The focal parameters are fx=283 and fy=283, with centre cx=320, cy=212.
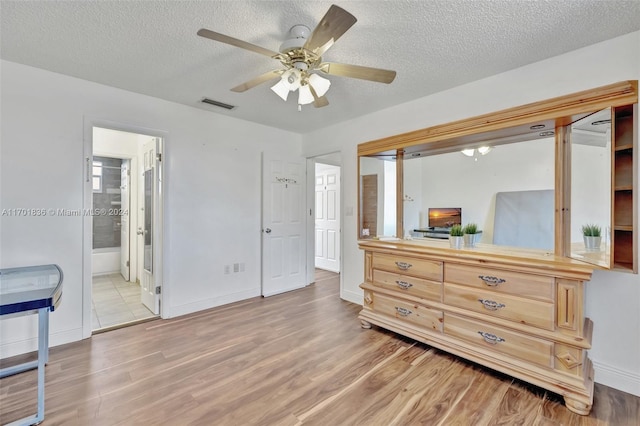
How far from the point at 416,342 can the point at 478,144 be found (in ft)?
6.57

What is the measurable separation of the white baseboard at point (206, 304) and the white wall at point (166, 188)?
1cm

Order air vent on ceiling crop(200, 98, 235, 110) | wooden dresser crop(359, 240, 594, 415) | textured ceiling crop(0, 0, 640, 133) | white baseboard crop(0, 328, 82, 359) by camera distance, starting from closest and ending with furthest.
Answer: textured ceiling crop(0, 0, 640, 133) → wooden dresser crop(359, 240, 594, 415) → white baseboard crop(0, 328, 82, 359) → air vent on ceiling crop(200, 98, 235, 110)

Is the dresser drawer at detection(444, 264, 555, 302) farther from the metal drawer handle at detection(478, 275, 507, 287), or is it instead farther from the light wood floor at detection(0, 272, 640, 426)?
the light wood floor at detection(0, 272, 640, 426)

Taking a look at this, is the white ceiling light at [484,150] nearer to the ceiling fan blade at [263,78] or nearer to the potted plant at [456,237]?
the potted plant at [456,237]

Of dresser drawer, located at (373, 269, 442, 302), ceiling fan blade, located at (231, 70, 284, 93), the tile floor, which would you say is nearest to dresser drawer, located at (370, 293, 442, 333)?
dresser drawer, located at (373, 269, 442, 302)

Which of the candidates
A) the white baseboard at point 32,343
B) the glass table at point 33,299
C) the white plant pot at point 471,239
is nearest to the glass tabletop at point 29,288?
the glass table at point 33,299

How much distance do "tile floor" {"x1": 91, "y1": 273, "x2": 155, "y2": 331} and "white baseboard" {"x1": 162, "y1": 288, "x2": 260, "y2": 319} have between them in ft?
0.82

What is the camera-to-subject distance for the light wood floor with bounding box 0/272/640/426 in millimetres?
1700

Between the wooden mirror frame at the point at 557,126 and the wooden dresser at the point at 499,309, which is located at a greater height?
the wooden mirror frame at the point at 557,126

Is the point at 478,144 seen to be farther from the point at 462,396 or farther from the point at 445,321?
the point at 462,396

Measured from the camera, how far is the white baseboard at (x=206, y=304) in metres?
3.21

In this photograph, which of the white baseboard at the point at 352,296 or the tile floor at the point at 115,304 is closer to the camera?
the tile floor at the point at 115,304

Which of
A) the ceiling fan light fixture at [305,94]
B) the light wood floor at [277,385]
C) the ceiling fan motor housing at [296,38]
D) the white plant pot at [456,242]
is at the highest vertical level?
the ceiling fan motor housing at [296,38]

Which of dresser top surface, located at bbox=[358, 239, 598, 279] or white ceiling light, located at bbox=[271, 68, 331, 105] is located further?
white ceiling light, located at bbox=[271, 68, 331, 105]
